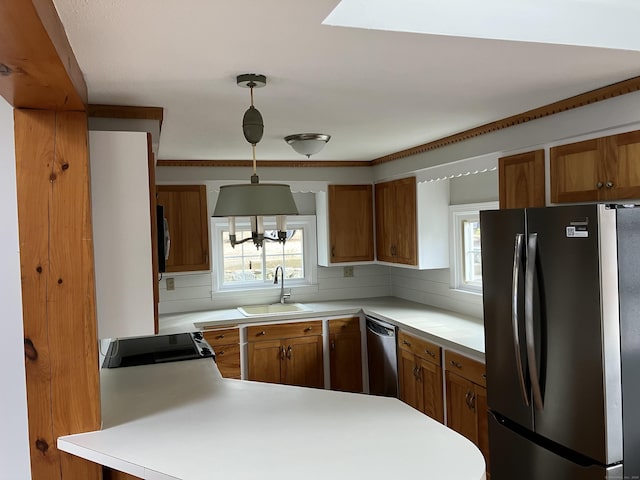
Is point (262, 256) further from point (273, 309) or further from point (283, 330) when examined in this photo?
point (283, 330)

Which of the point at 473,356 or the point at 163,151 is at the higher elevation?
the point at 163,151

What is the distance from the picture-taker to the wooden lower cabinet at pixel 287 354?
429 centimetres

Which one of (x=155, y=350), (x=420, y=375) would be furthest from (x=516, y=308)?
(x=155, y=350)

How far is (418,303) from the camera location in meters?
4.77

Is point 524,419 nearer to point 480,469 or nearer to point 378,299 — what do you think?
point 480,469

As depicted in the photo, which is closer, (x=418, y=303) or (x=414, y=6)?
(x=414, y=6)

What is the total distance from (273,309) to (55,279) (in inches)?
118

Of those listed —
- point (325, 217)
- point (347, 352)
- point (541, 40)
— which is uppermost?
point (541, 40)

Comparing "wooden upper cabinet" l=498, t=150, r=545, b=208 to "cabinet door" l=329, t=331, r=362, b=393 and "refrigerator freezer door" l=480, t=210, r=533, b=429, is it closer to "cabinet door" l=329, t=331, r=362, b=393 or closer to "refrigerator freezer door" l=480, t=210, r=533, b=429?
"refrigerator freezer door" l=480, t=210, r=533, b=429

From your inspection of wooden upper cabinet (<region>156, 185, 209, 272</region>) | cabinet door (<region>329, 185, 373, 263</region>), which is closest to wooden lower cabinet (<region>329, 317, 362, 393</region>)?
cabinet door (<region>329, 185, 373, 263</region>)

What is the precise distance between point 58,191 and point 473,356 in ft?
7.63

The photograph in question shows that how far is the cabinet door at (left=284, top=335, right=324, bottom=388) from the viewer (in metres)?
4.39

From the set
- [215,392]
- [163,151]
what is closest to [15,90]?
[215,392]

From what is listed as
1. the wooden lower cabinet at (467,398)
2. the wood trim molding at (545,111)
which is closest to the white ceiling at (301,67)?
the wood trim molding at (545,111)
